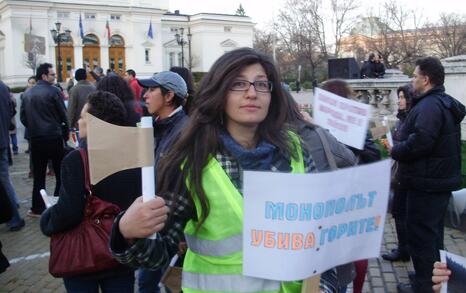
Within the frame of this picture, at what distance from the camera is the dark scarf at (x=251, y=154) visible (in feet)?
6.75

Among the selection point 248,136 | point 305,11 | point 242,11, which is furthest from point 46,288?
point 242,11

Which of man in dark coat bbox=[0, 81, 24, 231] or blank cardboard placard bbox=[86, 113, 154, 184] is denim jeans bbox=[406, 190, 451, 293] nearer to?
blank cardboard placard bbox=[86, 113, 154, 184]

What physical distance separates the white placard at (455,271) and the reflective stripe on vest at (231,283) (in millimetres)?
903

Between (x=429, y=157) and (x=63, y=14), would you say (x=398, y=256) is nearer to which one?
(x=429, y=157)

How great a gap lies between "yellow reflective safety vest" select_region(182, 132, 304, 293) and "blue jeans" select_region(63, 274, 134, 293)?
49.0 inches

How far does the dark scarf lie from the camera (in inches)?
81.0

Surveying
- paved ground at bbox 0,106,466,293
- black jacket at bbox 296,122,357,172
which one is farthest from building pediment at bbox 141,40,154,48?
black jacket at bbox 296,122,357,172

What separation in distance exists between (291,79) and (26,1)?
29.8 meters

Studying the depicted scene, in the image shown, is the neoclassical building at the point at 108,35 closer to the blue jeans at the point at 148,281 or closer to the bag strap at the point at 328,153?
the blue jeans at the point at 148,281

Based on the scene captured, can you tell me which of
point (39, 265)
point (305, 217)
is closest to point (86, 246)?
point (305, 217)

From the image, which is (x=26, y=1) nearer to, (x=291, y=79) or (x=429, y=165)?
(x=291, y=79)

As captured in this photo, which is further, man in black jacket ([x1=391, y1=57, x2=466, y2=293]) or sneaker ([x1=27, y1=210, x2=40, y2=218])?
sneaker ([x1=27, y1=210, x2=40, y2=218])

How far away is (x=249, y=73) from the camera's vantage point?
212 centimetres

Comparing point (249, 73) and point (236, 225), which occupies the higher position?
point (249, 73)
